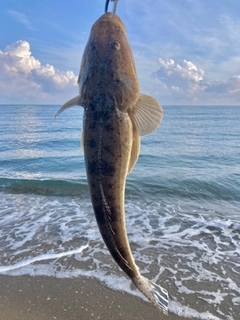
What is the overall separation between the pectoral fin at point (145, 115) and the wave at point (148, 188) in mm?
10047

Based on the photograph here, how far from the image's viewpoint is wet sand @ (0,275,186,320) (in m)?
4.88

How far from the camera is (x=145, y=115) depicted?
2289 mm

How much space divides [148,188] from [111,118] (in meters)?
11.6

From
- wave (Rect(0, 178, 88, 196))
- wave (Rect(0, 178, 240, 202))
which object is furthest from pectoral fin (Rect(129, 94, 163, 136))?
wave (Rect(0, 178, 88, 196))

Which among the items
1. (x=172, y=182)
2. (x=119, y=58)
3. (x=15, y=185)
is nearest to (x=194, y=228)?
(x=172, y=182)

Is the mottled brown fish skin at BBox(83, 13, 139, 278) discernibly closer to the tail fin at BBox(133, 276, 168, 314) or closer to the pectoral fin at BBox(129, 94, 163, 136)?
the pectoral fin at BBox(129, 94, 163, 136)

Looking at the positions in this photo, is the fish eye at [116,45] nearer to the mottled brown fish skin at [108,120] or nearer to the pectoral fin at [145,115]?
the mottled brown fish skin at [108,120]

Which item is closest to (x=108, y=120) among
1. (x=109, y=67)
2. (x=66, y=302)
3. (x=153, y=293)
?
(x=109, y=67)

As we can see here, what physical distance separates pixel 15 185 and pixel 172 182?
7.70m

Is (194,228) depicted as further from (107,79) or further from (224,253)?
(107,79)

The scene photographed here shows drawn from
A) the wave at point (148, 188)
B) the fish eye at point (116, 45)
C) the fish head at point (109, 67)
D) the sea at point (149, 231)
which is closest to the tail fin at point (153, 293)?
the fish head at point (109, 67)

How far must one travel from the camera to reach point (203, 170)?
17.5 meters

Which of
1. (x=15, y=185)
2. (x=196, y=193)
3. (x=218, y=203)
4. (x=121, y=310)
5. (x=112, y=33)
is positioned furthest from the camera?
(x=15, y=185)

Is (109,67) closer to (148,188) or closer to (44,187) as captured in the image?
(148,188)
